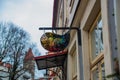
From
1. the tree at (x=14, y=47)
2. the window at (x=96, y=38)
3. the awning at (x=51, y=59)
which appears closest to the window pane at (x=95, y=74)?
the window at (x=96, y=38)

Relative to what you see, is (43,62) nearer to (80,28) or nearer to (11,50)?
Result: (80,28)

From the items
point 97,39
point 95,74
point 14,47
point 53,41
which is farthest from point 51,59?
point 14,47

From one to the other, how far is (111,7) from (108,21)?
0.20 m

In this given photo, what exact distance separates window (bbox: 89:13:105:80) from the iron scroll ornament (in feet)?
6.76

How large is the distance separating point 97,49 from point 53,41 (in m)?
2.93

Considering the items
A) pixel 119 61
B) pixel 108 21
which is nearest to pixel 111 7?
pixel 108 21

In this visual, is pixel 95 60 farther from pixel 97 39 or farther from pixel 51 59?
pixel 51 59

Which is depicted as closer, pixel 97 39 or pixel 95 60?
pixel 95 60

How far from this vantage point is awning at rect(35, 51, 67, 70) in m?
11.2

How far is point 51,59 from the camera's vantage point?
11.9m

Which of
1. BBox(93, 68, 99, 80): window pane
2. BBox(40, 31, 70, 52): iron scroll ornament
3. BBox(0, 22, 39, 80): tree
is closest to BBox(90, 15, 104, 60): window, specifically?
BBox(93, 68, 99, 80): window pane

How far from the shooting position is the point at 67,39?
905cm

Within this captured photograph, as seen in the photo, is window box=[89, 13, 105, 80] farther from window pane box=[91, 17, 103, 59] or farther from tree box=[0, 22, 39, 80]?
tree box=[0, 22, 39, 80]

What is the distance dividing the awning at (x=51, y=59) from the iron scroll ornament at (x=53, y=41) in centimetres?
212
